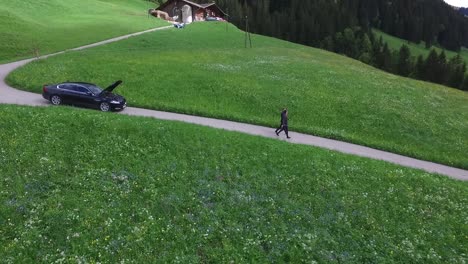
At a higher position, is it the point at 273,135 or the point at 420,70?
the point at 420,70

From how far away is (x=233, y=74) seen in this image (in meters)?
42.4

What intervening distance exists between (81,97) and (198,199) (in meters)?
15.8

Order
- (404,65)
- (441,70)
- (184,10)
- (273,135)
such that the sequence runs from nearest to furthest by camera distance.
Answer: (273,135) → (184,10) → (441,70) → (404,65)

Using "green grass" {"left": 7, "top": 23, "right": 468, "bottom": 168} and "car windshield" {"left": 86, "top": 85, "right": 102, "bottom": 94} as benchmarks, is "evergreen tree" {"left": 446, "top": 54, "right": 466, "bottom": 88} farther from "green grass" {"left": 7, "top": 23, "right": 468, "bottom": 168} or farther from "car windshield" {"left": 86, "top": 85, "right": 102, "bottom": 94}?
"car windshield" {"left": 86, "top": 85, "right": 102, "bottom": 94}

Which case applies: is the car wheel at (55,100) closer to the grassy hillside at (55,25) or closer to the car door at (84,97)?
the car door at (84,97)

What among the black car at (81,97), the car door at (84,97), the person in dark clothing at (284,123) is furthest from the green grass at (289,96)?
the car door at (84,97)

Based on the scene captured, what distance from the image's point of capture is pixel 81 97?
28328 mm

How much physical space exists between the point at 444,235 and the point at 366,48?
117m

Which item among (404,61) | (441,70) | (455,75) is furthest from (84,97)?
(455,75)

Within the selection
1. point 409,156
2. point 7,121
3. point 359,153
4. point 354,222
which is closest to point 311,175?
point 354,222

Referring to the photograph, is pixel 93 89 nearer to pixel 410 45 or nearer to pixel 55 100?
pixel 55 100

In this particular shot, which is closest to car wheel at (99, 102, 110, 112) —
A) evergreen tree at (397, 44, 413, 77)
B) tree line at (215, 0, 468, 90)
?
tree line at (215, 0, 468, 90)

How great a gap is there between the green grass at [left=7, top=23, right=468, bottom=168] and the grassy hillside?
8985 millimetres

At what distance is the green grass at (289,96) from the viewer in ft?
99.7
